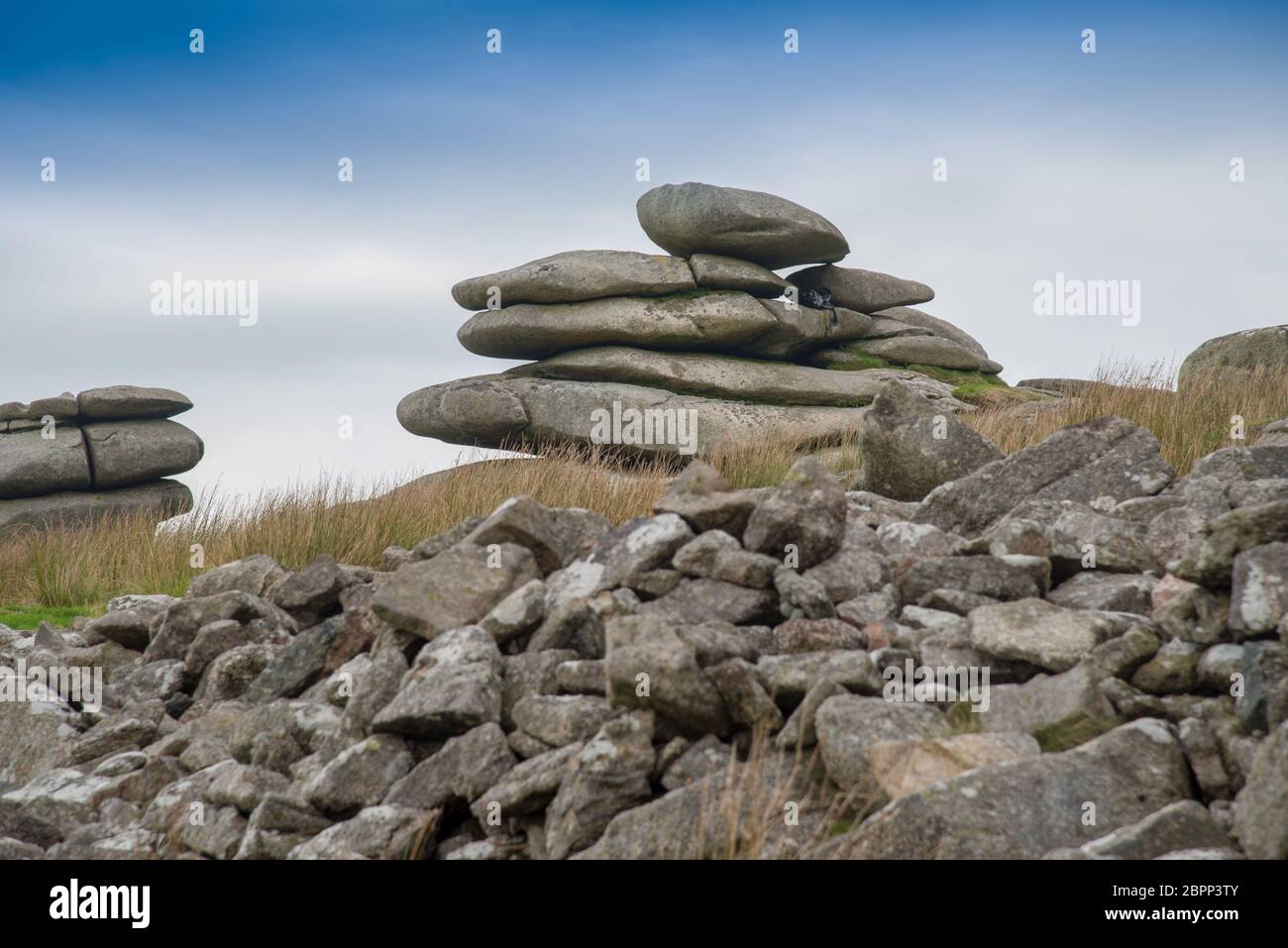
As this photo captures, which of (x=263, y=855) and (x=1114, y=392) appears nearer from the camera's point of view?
(x=263, y=855)

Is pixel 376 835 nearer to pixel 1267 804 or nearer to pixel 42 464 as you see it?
pixel 1267 804

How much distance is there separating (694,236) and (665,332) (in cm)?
234

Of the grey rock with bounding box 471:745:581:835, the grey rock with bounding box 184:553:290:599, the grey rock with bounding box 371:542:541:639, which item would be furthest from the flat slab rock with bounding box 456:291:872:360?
the grey rock with bounding box 471:745:581:835

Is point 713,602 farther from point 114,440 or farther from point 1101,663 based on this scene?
point 114,440

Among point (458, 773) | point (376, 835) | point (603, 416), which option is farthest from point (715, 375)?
point (376, 835)

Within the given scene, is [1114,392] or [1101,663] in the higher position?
[1114,392]

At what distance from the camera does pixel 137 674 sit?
768 centimetres

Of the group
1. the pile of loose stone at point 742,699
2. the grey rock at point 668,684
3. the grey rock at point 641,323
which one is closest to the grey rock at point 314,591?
the pile of loose stone at point 742,699

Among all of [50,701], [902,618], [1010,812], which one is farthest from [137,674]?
[1010,812]

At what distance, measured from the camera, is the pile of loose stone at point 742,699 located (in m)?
4.09

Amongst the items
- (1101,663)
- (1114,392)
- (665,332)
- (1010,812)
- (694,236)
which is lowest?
(1010,812)

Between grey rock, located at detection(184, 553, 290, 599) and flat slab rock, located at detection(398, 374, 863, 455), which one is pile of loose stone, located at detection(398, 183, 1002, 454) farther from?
grey rock, located at detection(184, 553, 290, 599)

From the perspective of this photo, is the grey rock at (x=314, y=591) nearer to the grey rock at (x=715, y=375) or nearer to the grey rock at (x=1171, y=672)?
the grey rock at (x=1171, y=672)

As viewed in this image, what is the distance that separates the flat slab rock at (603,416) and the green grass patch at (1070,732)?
17.0 meters
